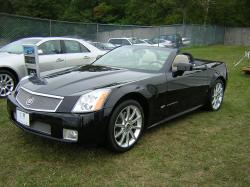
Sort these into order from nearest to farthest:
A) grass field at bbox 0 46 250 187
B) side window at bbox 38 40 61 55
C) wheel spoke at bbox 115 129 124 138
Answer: grass field at bbox 0 46 250 187 < wheel spoke at bbox 115 129 124 138 < side window at bbox 38 40 61 55

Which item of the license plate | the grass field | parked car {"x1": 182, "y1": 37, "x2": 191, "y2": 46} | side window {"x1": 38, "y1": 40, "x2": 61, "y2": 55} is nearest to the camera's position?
the grass field

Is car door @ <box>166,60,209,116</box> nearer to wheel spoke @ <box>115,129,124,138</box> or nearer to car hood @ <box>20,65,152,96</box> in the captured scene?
car hood @ <box>20,65,152,96</box>

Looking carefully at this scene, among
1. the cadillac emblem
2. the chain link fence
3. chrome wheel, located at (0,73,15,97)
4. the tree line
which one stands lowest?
chrome wheel, located at (0,73,15,97)

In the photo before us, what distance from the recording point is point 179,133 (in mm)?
5277

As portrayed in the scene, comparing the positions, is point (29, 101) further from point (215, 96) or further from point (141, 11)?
point (141, 11)

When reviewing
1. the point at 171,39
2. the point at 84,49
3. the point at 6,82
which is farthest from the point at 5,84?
the point at 171,39

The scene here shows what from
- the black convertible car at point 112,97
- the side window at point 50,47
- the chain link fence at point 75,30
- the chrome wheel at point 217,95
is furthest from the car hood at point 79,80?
the chain link fence at point 75,30

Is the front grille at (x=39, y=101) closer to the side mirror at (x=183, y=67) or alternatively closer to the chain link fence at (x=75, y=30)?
the side mirror at (x=183, y=67)

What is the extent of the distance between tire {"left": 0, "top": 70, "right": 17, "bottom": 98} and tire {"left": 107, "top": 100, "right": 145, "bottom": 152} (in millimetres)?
3860

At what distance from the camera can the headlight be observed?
3939 mm

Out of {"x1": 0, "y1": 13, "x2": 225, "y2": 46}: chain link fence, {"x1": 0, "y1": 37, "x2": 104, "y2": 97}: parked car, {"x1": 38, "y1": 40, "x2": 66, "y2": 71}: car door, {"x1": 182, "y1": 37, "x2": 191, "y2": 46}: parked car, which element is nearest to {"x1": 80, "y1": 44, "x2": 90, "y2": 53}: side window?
{"x1": 0, "y1": 37, "x2": 104, "y2": 97}: parked car

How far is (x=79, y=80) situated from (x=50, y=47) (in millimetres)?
3871

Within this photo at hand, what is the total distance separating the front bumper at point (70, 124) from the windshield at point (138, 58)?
1489 mm

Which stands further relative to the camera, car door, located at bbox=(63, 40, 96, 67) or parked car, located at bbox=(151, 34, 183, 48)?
parked car, located at bbox=(151, 34, 183, 48)
